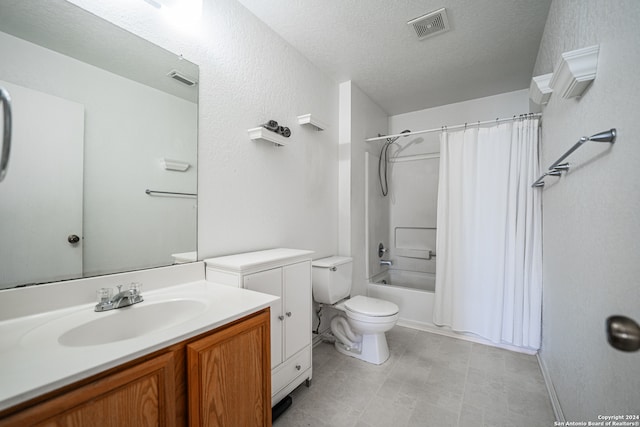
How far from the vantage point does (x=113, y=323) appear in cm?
98

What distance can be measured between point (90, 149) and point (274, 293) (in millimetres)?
1066

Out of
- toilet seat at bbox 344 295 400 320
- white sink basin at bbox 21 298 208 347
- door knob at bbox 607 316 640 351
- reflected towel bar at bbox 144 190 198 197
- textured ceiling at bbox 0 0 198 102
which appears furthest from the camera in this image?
toilet seat at bbox 344 295 400 320

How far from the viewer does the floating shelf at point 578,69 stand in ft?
2.99

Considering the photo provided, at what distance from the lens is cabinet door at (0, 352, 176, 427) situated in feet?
1.82

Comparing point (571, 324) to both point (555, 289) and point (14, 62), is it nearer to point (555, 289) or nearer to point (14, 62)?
point (555, 289)

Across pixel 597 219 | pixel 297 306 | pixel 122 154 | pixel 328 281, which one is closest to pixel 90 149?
pixel 122 154

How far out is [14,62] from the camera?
91 centimetres

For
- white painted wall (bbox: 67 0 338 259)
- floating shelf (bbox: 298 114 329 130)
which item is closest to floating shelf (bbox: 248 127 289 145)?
white painted wall (bbox: 67 0 338 259)

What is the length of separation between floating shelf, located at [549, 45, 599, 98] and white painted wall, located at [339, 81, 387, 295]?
1711 millimetres

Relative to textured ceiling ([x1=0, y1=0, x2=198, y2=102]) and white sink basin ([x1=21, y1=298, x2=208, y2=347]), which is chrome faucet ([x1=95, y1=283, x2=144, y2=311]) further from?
textured ceiling ([x1=0, y1=0, x2=198, y2=102])

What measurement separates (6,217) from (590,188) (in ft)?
7.02

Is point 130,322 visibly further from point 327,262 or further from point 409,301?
point 409,301

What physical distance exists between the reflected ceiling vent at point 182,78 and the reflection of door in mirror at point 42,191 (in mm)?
465

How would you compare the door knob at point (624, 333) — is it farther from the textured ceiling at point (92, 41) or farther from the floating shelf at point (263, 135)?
the textured ceiling at point (92, 41)
